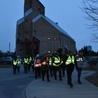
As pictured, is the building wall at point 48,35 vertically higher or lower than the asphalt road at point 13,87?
higher

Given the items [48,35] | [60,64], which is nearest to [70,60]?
[60,64]

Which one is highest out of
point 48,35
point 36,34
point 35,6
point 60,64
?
point 35,6

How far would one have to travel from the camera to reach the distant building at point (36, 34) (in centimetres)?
11300

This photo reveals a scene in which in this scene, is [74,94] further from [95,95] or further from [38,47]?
[38,47]

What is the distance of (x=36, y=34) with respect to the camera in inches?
4530

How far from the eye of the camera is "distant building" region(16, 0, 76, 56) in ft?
371

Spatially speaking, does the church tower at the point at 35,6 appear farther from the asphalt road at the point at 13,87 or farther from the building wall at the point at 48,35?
the asphalt road at the point at 13,87

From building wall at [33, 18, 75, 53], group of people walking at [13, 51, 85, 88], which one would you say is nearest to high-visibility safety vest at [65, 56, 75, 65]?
group of people walking at [13, 51, 85, 88]

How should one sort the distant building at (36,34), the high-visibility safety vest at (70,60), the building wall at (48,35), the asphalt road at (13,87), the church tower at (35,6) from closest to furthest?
the asphalt road at (13,87) < the high-visibility safety vest at (70,60) < the building wall at (48,35) < the distant building at (36,34) < the church tower at (35,6)

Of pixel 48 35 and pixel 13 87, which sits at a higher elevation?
pixel 48 35

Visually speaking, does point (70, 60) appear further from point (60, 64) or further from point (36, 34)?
point (36, 34)

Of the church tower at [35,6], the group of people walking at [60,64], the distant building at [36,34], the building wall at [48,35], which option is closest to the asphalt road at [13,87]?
the group of people walking at [60,64]

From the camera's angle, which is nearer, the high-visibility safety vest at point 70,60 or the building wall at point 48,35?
the high-visibility safety vest at point 70,60

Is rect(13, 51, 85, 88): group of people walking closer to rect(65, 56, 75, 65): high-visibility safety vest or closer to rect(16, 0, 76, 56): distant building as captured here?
rect(65, 56, 75, 65): high-visibility safety vest
